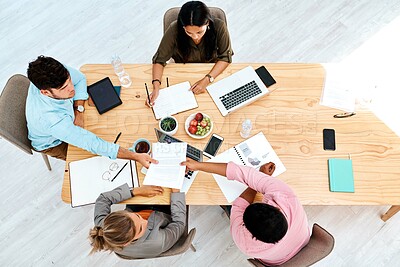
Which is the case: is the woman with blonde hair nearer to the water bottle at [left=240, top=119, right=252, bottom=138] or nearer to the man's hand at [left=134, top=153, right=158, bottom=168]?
the man's hand at [left=134, top=153, right=158, bottom=168]

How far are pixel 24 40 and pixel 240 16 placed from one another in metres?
1.95

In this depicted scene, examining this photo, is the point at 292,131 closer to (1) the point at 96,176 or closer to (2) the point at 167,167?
(2) the point at 167,167

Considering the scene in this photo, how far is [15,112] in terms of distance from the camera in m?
1.83

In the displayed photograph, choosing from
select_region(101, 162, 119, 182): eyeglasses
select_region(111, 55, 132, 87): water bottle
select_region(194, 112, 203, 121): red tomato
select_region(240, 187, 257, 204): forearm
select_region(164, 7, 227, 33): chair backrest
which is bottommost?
select_region(240, 187, 257, 204): forearm

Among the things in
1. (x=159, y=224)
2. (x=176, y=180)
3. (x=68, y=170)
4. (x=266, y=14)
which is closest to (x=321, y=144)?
(x=176, y=180)

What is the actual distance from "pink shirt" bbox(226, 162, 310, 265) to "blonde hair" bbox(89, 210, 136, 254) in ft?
1.62

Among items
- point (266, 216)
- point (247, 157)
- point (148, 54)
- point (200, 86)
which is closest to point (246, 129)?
point (247, 157)

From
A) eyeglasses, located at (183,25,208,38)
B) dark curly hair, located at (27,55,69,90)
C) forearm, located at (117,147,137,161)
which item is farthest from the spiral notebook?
dark curly hair, located at (27,55,69,90)

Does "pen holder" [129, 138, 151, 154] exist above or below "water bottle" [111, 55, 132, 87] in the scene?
below

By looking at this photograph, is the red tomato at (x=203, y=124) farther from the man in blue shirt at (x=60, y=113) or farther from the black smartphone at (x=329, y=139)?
the black smartphone at (x=329, y=139)

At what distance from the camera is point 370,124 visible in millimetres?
1799

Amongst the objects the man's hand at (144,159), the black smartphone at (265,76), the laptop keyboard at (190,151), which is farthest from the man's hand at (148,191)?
the black smartphone at (265,76)

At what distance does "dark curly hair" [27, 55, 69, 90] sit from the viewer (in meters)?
1.54

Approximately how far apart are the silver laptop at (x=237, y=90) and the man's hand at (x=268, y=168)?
1.14 ft
